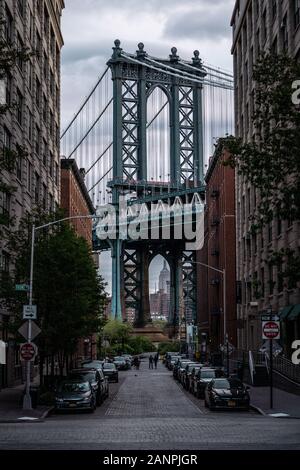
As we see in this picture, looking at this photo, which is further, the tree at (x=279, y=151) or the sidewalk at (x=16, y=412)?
the sidewalk at (x=16, y=412)

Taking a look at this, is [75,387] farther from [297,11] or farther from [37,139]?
[37,139]

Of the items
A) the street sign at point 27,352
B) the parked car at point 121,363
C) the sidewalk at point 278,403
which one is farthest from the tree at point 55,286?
the parked car at point 121,363

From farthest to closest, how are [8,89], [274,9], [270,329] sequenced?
[274,9], [8,89], [270,329]

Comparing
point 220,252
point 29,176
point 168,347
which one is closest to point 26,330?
point 29,176

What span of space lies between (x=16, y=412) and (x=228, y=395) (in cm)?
837

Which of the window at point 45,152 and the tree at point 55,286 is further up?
the window at point 45,152

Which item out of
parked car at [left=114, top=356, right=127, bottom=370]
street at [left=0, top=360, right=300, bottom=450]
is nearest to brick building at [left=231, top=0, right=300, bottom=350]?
street at [left=0, top=360, right=300, bottom=450]

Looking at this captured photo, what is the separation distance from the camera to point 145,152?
162000 millimetres

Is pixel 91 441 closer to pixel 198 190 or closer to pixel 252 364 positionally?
pixel 252 364

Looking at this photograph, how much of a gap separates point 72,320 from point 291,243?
1440 cm

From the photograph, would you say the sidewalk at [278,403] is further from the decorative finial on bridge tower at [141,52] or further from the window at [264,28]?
the decorative finial on bridge tower at [141,52]

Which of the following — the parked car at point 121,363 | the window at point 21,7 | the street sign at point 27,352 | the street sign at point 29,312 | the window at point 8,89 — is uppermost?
the window at point 21,7

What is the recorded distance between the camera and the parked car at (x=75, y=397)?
3152 centimetres

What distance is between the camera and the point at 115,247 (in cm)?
15588
